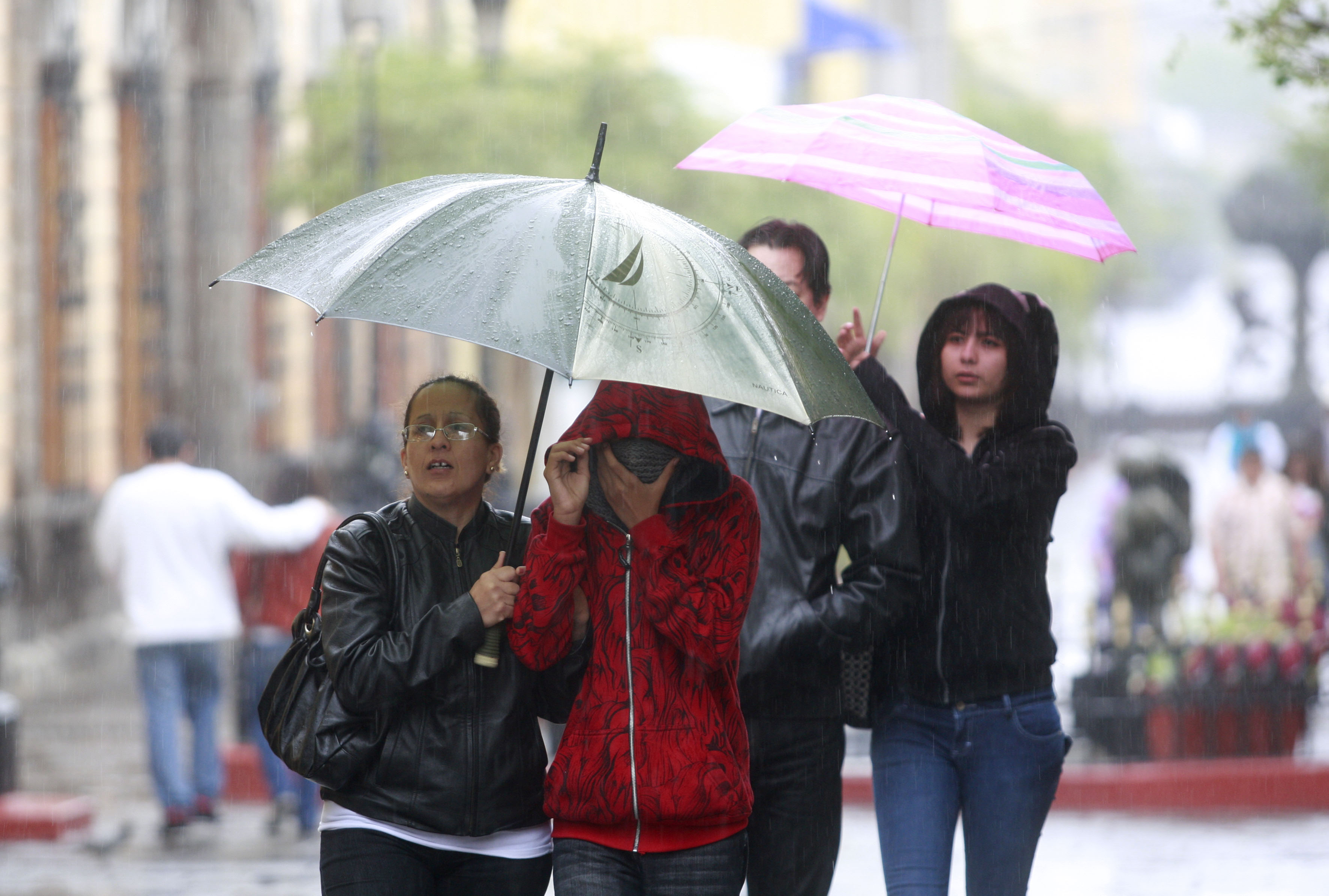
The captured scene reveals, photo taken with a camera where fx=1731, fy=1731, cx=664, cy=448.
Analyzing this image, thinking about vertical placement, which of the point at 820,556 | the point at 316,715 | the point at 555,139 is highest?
the point at 555,139

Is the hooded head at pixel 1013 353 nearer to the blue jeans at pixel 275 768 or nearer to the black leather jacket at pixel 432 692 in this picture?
the black leather jacket at pixel 432 692

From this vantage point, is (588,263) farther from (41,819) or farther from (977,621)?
(41,819)

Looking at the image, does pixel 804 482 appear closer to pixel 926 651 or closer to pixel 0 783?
pixel 926 651

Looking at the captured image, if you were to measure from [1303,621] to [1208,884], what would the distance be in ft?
9.90

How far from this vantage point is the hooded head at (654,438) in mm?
3574

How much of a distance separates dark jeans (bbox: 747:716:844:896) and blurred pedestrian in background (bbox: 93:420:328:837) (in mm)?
5326

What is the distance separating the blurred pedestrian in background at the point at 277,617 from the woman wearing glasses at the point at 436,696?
533 centimetres

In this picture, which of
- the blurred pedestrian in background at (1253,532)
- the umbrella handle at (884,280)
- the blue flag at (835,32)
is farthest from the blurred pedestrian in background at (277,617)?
the blue flag at (835,32)

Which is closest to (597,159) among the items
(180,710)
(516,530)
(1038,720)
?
(516,530)

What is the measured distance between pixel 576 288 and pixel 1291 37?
3309mm

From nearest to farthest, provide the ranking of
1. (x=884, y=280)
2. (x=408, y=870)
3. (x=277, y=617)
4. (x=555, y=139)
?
(x=408, y=870) → (x=884, y=280) → (x=277, y=617) → (x=555, y=139)

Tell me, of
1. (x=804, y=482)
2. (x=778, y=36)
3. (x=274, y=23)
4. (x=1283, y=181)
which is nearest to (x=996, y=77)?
(x=778, y=36)

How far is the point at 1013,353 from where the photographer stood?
13.9ft

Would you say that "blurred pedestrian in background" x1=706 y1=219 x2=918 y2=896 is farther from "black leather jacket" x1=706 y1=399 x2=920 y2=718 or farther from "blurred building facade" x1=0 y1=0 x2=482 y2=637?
"blurred building facade" x1=0 y1=0 x2=482 y2=637
